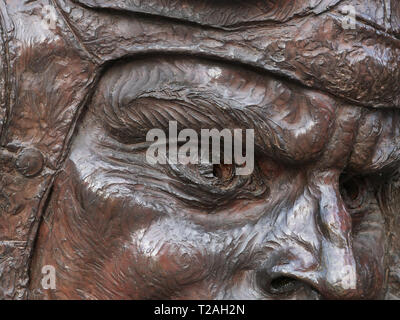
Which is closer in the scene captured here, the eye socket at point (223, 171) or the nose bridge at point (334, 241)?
the nose bridge at point (334, 241)

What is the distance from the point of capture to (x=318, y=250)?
1.17m

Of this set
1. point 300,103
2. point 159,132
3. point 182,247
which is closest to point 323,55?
point 300,103

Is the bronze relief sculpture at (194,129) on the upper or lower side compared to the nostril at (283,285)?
upper

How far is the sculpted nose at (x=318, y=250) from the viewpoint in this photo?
115cm

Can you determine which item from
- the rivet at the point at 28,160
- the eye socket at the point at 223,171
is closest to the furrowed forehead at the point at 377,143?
the eye socket at the point at 223,171

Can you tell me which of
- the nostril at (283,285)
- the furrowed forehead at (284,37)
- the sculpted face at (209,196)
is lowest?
the nostril at (283,285)

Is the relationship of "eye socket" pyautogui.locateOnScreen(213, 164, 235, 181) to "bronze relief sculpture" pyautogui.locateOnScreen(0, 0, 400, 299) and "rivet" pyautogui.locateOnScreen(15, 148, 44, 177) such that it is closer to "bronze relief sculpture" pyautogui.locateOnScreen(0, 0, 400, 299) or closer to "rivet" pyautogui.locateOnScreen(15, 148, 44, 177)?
"bronze relief sculpture" pyautogui.locateOnScreen(0, 0, 400, 299)

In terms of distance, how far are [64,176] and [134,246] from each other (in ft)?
0.63

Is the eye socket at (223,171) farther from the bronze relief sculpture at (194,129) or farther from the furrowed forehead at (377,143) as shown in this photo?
the furrowed forehead at (377,143)

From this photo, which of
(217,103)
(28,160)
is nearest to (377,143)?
(217,103)

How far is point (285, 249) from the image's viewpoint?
3.94 feet

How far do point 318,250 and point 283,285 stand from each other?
104 mm

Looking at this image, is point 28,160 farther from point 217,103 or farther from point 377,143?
point 377,143

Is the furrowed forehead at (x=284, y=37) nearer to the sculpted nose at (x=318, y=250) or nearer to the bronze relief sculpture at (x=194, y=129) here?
the bronze relief sculpture at (x=194, y=129)
